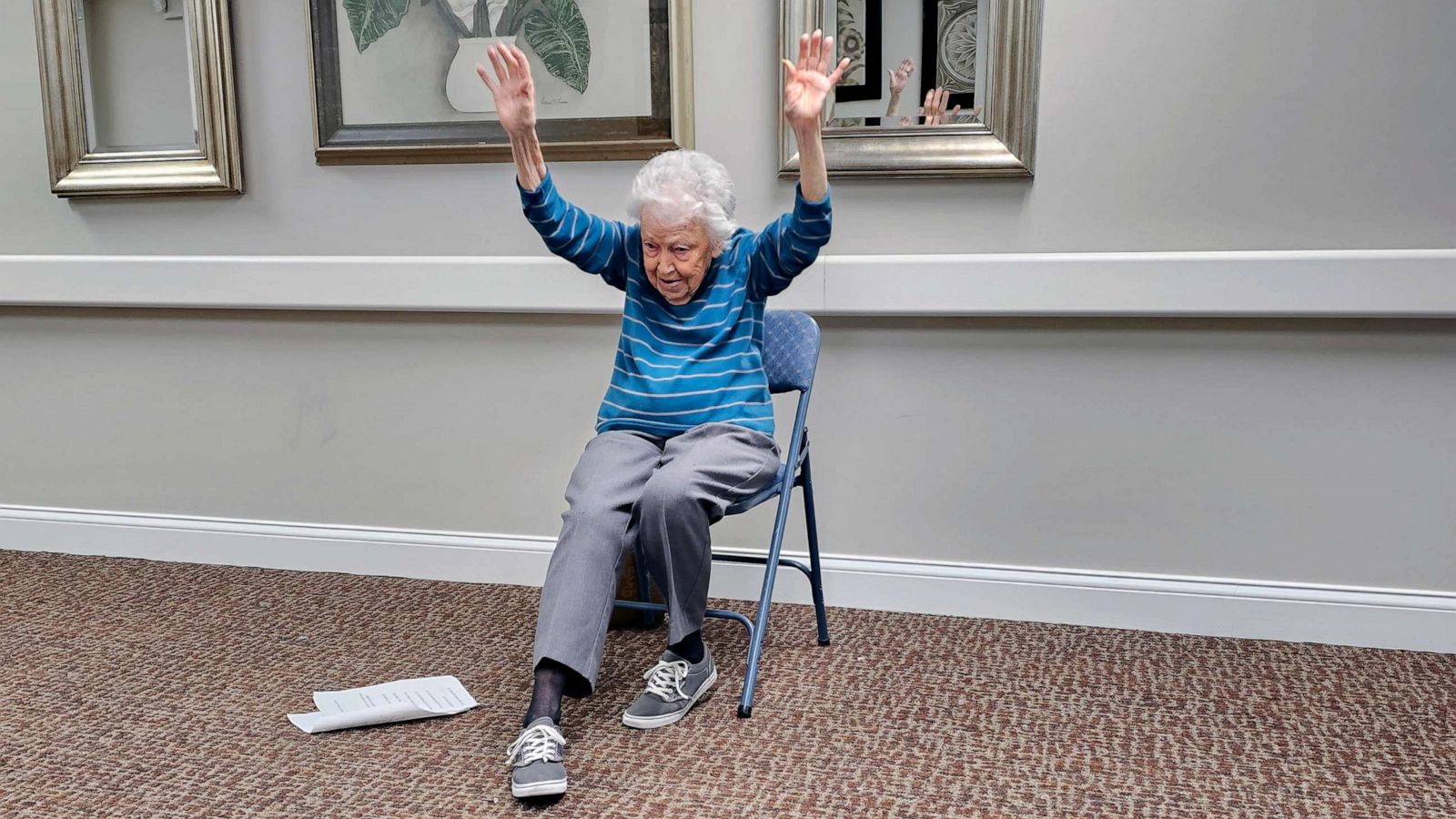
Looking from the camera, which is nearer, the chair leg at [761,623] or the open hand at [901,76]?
the chair leg at [761,623]

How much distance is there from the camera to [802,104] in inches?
83.0

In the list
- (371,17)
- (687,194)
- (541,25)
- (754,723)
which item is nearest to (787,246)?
(687,194)

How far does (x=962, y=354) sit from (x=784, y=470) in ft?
2.06

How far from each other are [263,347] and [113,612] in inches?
32.0

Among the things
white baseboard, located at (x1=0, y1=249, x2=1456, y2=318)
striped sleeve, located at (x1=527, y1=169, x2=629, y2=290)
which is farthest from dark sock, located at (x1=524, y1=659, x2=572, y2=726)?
white baseboard, located at (x1=0, y1=249, x2=1456, y2=318)

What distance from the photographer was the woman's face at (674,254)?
2.28 meters

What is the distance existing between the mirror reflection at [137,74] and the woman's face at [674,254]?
157 cm

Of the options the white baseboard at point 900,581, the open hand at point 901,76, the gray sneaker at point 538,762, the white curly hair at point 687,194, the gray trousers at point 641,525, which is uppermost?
the open hand at point 901,76

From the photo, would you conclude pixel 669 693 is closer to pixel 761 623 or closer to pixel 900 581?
pixel 761 623

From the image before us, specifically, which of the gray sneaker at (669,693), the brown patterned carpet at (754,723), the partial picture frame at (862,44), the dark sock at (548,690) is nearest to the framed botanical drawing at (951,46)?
the partial picture frame at (862,44)

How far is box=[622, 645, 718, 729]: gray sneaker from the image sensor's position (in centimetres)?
221

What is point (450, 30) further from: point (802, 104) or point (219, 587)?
point (219, 587)

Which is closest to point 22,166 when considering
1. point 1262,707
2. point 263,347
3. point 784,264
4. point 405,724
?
point 263,347

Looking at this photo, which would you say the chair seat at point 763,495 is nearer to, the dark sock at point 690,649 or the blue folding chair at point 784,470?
the blue folding chair at point 784,470
